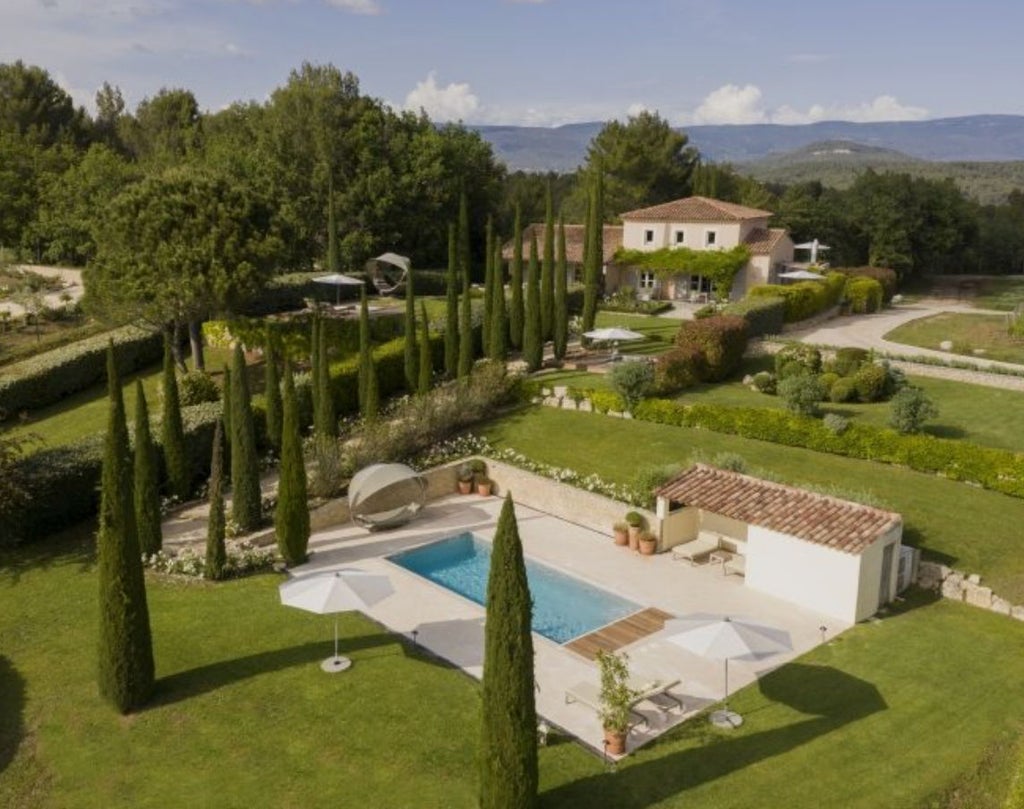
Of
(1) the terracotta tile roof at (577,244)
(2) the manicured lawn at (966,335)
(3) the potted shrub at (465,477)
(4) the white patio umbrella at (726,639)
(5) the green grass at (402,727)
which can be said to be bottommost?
(5) the green grass at (402,727)

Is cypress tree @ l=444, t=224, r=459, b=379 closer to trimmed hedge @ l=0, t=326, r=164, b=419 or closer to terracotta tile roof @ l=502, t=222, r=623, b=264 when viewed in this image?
trimmed hedge @ l=0, t=326, r=164, b=419

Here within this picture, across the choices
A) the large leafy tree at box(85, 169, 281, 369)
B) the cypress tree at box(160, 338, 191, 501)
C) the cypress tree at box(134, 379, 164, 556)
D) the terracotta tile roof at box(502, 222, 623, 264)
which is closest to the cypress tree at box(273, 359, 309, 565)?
the cypress tree at box(134, 379, 164, 556)

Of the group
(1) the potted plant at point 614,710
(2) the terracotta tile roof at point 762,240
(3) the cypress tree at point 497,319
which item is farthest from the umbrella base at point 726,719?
(2) the terracotta tile roof at point 762,240

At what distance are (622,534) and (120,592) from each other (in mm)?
14665

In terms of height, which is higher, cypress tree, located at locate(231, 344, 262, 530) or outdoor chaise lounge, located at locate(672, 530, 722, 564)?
cypress tree, located at locate(231, 344, 262, 530)

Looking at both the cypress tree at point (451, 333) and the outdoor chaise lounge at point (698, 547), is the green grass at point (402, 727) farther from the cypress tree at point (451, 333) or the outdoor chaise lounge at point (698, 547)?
the cypress tree at point (451, 333)

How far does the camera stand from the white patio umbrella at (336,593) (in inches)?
731

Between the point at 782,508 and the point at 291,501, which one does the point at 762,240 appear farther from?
the point at 291,501

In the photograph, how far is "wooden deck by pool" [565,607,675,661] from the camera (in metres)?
20.7

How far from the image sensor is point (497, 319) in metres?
41.4

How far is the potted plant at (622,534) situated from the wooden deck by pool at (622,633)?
439cm

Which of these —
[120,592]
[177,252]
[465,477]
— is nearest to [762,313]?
[465,477]

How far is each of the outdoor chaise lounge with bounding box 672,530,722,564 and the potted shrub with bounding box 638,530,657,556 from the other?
2.09 feet

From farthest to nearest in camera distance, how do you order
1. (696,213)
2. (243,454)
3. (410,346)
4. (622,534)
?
(696,213) → (410,346) → (622,534) → (243,454)
